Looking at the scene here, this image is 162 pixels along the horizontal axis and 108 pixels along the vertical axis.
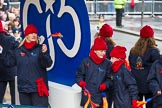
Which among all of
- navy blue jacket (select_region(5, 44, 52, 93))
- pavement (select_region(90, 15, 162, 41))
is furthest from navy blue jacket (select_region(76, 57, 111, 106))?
pavement (select_region(90, 15, 162, 41))

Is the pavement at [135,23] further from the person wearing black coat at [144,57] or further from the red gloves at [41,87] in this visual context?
the red gloves at [41,87]

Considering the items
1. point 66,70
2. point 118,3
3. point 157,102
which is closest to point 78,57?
point 66,70

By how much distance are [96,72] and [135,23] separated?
58.1ft

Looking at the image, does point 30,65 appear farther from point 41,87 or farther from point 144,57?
point 144,57

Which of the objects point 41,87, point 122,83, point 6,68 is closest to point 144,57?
point 122,83

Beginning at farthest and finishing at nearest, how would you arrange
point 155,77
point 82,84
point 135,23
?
point 135,23
point 155,77
point 82,84

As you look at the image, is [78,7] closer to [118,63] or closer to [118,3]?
[118,63]

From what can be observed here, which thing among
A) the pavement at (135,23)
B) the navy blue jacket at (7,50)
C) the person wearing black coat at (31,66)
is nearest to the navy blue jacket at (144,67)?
the person wearing black coat at (31,66)

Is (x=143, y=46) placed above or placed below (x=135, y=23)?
above

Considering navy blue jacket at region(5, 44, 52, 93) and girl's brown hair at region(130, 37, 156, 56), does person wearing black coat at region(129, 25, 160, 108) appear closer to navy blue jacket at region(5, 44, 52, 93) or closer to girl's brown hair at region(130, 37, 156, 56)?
girl's brown hair at region(130, 37, 156, 56)

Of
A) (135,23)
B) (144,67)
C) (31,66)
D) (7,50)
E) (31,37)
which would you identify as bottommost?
(135,23)

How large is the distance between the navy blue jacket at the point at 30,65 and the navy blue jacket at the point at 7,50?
0.68m

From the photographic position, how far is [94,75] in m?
6.75

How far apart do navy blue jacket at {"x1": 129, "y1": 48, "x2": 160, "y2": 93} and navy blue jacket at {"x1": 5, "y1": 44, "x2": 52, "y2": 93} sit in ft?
4.50
